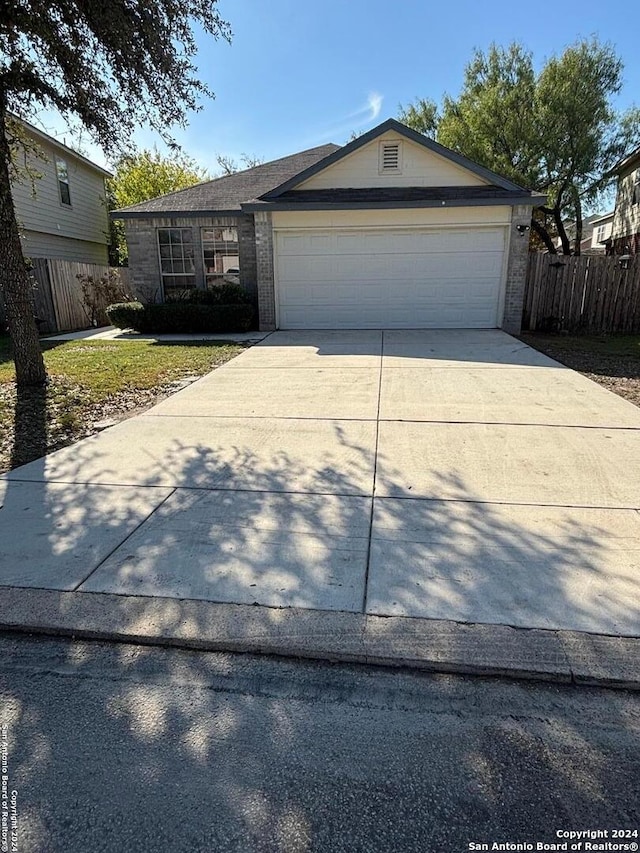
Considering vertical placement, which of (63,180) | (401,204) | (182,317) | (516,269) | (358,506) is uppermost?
(63,180)

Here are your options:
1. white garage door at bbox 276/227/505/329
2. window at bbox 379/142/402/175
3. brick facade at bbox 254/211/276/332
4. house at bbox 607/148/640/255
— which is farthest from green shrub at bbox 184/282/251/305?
house at bbox 607/148/640/255

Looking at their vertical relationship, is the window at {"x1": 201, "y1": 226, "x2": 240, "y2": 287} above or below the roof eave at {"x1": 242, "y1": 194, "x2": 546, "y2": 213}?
below

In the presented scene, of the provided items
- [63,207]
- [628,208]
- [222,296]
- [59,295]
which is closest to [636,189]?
[628,208]

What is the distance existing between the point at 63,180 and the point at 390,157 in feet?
43.1

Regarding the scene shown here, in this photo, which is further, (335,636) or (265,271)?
(265,271)

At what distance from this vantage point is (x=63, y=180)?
61.6ft

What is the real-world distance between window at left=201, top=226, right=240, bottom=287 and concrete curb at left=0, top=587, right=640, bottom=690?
12254 millimetres

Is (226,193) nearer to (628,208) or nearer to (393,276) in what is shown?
(393,276)

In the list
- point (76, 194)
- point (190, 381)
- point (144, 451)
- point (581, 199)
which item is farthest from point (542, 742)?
point (581, 199)

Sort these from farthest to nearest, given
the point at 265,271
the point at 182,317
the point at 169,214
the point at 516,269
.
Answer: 1. the point at 169,214
2. the point at 182,317
3. the point at 265,271
4. the point at 516,269

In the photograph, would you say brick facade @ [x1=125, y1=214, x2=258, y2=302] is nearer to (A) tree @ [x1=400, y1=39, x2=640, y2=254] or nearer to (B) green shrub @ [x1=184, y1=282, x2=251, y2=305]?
(B) green shrub @ [x1=184, y1=282, x2=251, y2=305]

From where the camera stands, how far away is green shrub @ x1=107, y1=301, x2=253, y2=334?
41.7 feet

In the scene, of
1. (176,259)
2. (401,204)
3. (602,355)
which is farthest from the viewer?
(176,259)

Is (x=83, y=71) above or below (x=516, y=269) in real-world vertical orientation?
above
